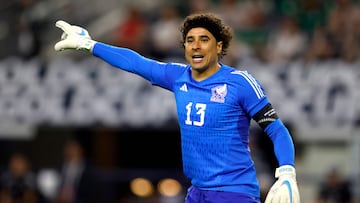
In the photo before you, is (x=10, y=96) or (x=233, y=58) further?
(x=10, y=96)

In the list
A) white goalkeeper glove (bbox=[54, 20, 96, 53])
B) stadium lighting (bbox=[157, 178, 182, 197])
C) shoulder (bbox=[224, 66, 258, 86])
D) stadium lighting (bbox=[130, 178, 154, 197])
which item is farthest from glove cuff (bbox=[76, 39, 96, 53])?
stadium lighting (bbox=[130, 178, 154, 197])

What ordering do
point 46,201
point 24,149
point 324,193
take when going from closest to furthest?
point 324,193 → point 46,201 → point 24,149

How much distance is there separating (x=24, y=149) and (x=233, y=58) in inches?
195

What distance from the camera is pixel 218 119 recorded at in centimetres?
729

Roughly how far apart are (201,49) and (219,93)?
0.33 m

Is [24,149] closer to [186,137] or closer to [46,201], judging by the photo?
[46,201]

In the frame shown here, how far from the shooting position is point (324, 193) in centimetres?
1492

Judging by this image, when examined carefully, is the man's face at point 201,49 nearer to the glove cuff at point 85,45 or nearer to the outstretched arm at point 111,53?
the outstretched arm at point 111,53

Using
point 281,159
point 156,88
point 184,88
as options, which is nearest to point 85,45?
point 184,88

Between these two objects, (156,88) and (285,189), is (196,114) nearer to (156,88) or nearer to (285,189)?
(285,189)

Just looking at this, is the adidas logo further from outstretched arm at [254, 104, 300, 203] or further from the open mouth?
outstretched arm at [254, 104, 300, 203]

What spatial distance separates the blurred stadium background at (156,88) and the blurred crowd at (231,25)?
0.06 ft

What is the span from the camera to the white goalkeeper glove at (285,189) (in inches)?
268

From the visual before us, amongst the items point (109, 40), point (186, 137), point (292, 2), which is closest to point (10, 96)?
point (109, 40)
